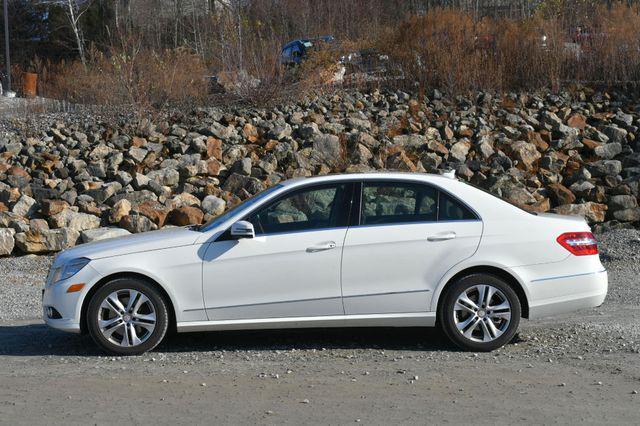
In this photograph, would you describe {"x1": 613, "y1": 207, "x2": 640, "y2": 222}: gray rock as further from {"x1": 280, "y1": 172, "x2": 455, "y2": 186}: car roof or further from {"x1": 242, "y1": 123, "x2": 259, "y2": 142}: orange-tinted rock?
{"x1": 280, "y1": 172, "x2": 455, "y2": 186}: car roof

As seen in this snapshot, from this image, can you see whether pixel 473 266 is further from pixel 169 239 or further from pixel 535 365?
pixel 169 239

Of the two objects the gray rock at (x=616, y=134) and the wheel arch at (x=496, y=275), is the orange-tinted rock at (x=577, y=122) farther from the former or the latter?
the wheel arch at (x=496, y=275)

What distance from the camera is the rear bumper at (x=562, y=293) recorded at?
8289mm

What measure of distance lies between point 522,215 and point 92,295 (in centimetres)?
374

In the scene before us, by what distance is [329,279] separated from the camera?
8.19 metres

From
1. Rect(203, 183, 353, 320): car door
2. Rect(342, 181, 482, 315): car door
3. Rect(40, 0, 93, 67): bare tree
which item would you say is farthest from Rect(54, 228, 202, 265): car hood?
Rect(40, 0, 93, 67): bare tree

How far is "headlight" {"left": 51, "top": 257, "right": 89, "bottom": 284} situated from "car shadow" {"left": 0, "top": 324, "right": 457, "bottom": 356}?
673 millimetres

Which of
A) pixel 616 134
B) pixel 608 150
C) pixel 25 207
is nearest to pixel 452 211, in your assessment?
pixel 25 207

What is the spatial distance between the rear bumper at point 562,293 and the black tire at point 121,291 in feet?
10.3

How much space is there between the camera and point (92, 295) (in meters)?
8.26

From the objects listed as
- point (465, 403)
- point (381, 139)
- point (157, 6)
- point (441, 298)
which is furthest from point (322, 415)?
point (157, 6)

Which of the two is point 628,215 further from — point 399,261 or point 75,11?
point 75,11

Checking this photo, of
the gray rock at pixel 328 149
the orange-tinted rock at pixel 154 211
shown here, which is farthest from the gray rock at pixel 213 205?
the gray rock at pixel 328 149

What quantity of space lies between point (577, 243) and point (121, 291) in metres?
3.90
